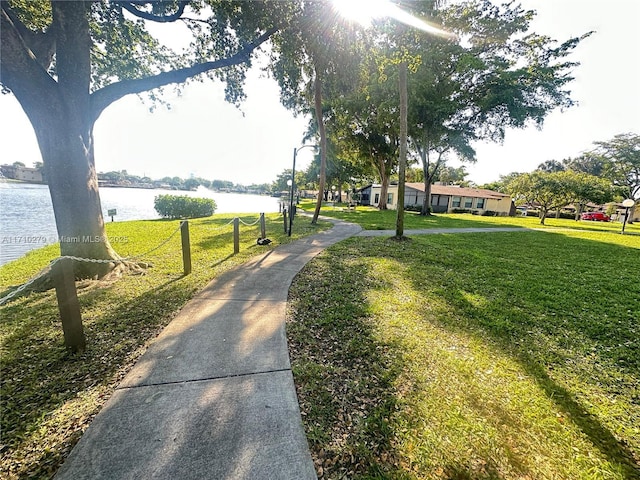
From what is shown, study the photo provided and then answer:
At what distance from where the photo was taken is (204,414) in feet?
6.57

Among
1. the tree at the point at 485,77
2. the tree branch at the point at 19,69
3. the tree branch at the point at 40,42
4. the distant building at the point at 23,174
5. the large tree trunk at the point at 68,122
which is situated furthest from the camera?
the distant building at the point at 23,174

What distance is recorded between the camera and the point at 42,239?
1011 centimetres

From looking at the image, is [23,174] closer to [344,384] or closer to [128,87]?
[128,87]

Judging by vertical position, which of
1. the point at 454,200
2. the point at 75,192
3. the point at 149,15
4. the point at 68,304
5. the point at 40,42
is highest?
the point at 149,15

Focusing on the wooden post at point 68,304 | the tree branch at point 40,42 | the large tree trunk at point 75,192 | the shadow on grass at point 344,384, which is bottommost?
the shadow on grass at point 344,384

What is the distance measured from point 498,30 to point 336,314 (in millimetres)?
21509

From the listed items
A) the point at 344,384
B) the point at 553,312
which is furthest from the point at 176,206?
the point at 553,312

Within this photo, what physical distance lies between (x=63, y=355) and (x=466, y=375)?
4.22 meters

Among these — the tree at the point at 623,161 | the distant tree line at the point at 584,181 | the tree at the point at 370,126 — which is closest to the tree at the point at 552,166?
the distant tree line at the point at 584,181

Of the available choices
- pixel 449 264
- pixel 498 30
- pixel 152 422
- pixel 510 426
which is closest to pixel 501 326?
pixel 510 426

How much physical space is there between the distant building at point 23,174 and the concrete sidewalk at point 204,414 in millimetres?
58159

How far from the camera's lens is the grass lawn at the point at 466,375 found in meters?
1.79

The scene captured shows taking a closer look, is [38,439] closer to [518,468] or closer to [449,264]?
[518,468]

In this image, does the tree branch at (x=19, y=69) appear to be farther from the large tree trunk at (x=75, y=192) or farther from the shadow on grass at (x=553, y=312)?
the shadow on grass at (x=553, y=312)
